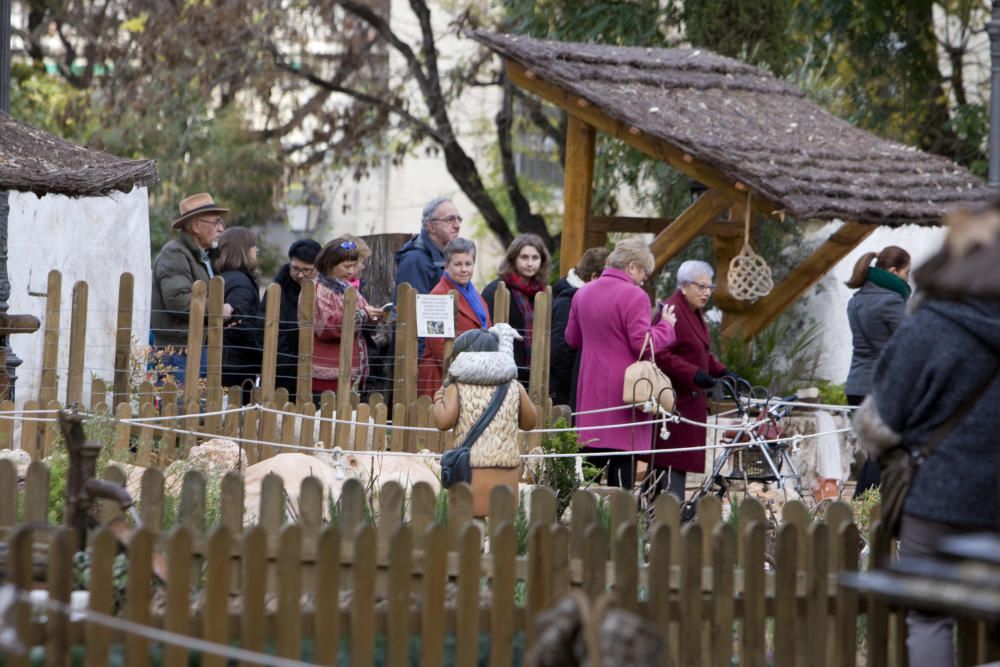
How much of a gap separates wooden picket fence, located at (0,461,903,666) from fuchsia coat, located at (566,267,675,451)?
3.75 m

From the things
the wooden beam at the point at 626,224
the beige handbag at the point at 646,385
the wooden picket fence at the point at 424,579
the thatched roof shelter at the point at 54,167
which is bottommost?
the wooden picket fence at the point at 424,579

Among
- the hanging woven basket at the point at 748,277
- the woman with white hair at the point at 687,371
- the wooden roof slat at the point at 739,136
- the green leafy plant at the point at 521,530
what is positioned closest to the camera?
the green leafy plant at the point at 521,530

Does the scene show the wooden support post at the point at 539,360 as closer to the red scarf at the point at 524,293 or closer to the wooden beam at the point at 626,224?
the red scarf at the point at 524,293

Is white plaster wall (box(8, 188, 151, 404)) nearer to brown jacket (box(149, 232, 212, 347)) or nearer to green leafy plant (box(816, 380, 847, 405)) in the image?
brown jacket (box(149, 232, 212, 347))

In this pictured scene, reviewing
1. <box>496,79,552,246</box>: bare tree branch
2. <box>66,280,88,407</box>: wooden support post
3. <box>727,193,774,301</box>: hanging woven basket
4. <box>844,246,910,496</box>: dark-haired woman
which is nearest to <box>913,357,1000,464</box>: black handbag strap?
<box>844,246,910,496</box>: dark-haired woman

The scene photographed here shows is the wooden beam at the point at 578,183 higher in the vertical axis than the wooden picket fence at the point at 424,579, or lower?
higher

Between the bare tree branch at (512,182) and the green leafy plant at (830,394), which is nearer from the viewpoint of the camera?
the green leafy plant at (830,394)

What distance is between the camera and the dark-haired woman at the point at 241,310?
10414 mm

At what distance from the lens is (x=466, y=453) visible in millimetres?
7277

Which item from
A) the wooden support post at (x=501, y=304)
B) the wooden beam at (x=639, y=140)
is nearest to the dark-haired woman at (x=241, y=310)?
the wooden support post at (x=501, y=304)

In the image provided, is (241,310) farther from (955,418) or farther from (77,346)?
(955,418)

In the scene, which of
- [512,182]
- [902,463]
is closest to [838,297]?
[512,182]

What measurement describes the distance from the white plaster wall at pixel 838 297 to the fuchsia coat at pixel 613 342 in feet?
23.0

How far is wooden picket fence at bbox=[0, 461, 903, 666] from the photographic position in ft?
15.0
